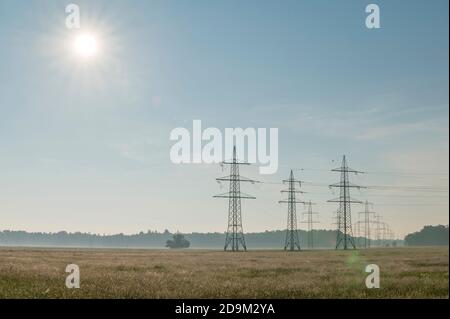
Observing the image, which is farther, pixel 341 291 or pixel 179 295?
pixel 341 291

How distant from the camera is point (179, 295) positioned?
18.3 meters

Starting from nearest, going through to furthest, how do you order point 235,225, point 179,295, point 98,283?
point 179,295, point 98,283, point 235,225

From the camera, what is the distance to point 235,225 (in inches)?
4067

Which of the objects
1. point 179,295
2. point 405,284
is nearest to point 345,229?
point 405,284
